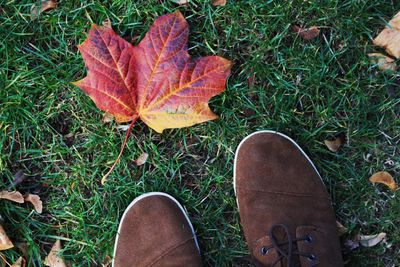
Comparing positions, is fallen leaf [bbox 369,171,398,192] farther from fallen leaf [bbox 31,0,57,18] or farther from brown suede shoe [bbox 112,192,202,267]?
fallen leaf [bbox 31,0,57,18]

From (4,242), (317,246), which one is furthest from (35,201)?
(317,246)

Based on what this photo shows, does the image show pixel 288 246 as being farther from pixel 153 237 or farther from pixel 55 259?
pixel 55 259

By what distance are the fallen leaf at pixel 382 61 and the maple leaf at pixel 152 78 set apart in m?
0.68

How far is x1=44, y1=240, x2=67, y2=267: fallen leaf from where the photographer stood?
1987mm

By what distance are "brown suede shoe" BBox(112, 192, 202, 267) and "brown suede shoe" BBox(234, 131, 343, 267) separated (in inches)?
10.6

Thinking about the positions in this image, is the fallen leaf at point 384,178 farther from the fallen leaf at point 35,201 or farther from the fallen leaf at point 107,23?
the fallen leaf at point 35,201

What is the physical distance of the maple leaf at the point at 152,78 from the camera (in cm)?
182

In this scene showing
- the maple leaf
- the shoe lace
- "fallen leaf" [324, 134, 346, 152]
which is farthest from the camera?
"fallen leaf" [324, 134, 346, 152]

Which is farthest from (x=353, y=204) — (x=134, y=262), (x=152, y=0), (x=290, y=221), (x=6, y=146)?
(x=6, y=146)

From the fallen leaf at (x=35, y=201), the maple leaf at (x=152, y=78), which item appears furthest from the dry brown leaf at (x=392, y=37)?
the fallen leaf at (x=35, y=201)

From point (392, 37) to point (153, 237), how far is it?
132 centimetres

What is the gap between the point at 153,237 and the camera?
6.43 ft

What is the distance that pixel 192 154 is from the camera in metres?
2.02

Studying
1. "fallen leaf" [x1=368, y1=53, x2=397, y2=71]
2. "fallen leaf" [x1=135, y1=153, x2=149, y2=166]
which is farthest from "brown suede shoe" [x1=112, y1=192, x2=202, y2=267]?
"fallen leaf" [x1=368, y1=53, x2=397, y2=71]
